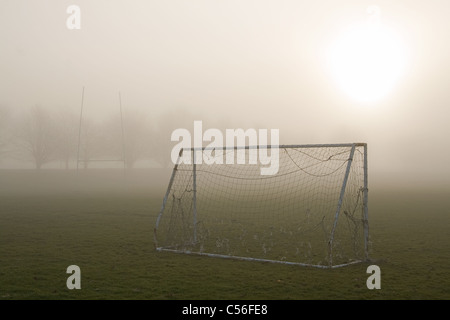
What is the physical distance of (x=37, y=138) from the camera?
210 ft

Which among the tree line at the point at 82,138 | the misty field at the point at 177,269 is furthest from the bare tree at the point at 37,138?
the misty field at the point at 177,269

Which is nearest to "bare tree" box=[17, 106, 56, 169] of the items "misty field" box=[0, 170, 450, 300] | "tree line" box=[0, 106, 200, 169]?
"tree line" box=[0, 106, 200, 169]

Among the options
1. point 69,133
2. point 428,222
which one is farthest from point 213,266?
point 69,133

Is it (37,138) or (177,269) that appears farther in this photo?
(37,138)

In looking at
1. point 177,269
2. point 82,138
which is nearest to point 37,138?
point 82,138

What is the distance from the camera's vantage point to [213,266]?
10.0 meters

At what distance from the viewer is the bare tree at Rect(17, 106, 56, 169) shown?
64.1 meters

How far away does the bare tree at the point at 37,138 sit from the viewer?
64062mm

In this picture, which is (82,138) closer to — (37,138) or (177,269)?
(37,138)

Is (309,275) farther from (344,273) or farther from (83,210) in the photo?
(83,210)

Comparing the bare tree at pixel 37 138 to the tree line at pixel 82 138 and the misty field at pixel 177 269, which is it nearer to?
the tree line at pixel 82 138

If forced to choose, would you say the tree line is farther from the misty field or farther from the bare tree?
the misty field
